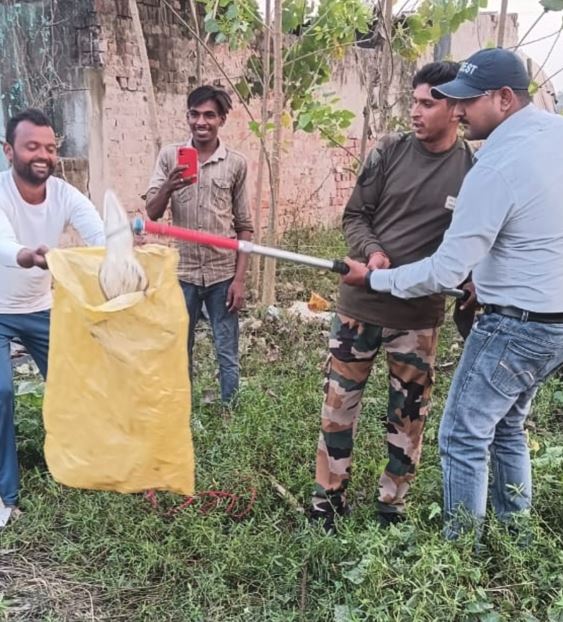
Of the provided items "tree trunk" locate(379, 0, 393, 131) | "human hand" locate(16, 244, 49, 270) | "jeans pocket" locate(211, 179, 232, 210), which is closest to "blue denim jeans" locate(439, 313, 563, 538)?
"human hand" locate(16, 244, 49, 270)

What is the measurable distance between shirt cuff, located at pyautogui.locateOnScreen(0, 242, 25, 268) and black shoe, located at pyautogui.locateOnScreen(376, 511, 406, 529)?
1.70m

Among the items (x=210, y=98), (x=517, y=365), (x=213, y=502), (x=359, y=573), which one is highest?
(x=210, y=98)

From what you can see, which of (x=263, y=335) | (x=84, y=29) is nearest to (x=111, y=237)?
(x=263, y=335)

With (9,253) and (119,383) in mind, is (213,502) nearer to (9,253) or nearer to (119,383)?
(119,383)

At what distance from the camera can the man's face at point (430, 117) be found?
8.13 feet

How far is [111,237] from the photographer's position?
6.45ft

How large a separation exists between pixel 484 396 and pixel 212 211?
1908 mm

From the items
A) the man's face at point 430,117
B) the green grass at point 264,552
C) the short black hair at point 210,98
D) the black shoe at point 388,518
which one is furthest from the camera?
the short black hair at point 210,98

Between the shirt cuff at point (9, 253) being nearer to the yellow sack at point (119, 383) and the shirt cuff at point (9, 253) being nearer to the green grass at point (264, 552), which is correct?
the yellow sack at point (119, 383)

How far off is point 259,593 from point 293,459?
36.0 inches

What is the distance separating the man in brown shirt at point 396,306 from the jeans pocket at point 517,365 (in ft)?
1.47

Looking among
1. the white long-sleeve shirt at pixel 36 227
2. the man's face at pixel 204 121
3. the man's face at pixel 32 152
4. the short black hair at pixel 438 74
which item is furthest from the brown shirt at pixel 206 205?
the short black hair at pixel 438 74

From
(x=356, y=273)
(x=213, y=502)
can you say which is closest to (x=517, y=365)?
(x=356, y=273)

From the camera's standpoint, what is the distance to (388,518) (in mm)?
2781
